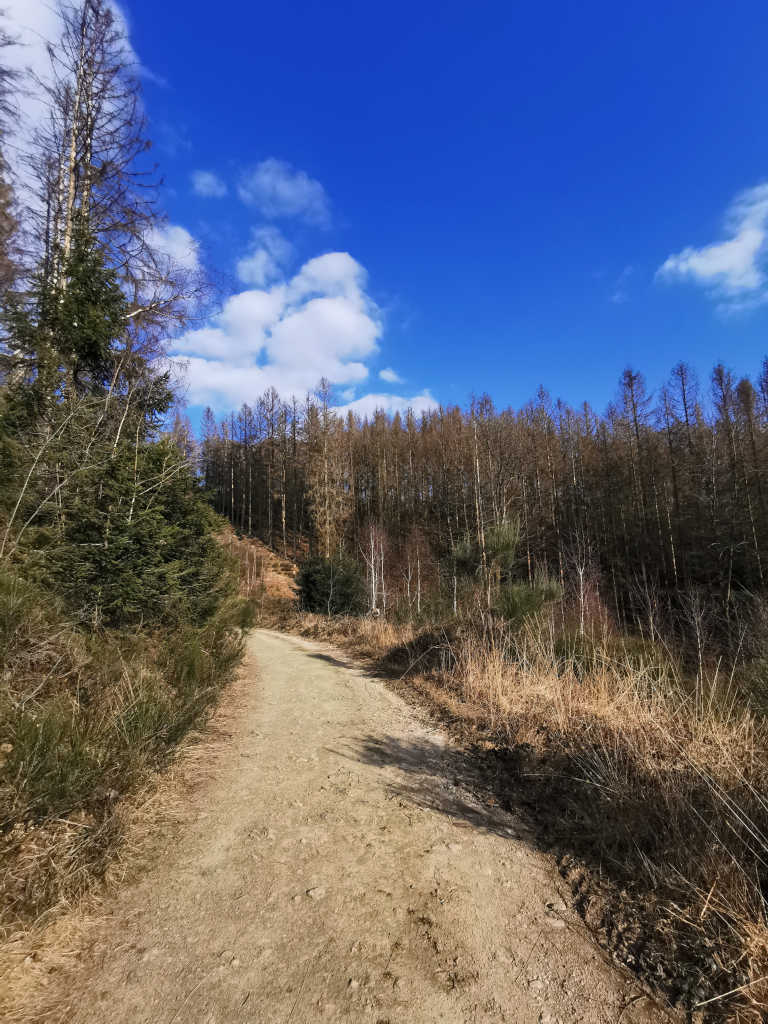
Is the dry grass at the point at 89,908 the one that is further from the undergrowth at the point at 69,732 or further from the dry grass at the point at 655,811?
the dry grass at the point at 655,811

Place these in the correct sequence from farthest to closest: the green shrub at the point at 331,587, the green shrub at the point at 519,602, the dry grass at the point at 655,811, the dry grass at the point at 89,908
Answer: the green shrub at the point at 331,587 < the green shrub at the point at 519,602 < the dry grass at the point at 655,811 < the dry grass at the point at 89,908

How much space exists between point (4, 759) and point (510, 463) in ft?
106

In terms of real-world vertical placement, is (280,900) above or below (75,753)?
below

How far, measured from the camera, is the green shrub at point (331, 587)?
17.1 m

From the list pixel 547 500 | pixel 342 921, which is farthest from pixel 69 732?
pixel 547 500

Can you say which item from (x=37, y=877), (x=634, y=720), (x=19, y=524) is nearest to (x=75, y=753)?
(x=37, y=877)

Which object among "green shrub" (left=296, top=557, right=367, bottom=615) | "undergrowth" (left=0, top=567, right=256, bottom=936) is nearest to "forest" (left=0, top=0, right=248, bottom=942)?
"undergrowth" (left=0, top=567, right=256, bottom=936)

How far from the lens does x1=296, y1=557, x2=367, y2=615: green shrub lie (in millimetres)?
17094

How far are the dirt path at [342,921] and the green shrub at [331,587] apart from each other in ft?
43.2

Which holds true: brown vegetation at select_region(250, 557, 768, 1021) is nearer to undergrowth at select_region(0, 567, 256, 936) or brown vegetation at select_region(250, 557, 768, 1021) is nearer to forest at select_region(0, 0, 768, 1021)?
forest at select_region(0, 0, 768, 1021)

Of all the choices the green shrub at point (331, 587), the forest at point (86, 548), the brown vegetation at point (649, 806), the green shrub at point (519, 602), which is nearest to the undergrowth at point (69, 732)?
the forest at point (86, 548)

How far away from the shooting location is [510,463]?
3203 cm

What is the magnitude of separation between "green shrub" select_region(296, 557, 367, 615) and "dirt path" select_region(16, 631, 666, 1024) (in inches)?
519

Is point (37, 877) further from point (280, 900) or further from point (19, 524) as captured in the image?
point (19, 524)
